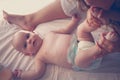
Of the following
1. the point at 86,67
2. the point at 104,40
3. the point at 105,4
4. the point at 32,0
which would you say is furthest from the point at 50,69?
the point at 32,0

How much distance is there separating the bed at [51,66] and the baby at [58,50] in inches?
0.8

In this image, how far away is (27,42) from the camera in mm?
1084

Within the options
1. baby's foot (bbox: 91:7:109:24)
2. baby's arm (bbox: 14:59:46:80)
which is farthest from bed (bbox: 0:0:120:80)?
baby's foot (bbox: 91:7:109:24)

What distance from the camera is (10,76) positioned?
3.17 ft

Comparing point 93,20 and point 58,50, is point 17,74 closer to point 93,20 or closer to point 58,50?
point 58,50

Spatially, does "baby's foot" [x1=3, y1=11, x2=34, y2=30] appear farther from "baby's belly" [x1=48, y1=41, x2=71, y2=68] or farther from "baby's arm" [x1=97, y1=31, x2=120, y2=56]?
"baby's arm" [x1=97, y1=31, x2=120, y2=56]

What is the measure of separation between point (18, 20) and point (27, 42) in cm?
Answer: 19

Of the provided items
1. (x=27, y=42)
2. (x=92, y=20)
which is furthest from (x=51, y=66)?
(x=92, y=20)

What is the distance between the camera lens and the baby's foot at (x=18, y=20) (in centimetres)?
121

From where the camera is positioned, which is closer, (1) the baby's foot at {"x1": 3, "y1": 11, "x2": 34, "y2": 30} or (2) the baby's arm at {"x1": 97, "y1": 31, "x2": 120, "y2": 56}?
(2) the baby's arm at {"x1": 97, "y1": 31, "x2": 120, "y2": 56}

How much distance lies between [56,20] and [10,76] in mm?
335

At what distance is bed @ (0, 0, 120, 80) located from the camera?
0.92m

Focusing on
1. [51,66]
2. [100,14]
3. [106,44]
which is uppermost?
[100,14]

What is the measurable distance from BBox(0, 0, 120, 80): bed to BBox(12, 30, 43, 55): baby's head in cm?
2
